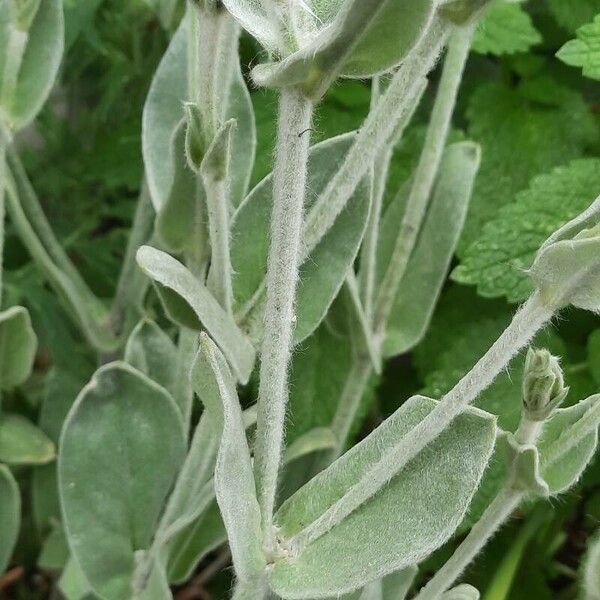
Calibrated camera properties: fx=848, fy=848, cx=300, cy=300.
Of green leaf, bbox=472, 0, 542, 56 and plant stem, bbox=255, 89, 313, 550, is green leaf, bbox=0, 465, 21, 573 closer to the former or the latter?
plant stem, bbox=255, 89, 313, 550

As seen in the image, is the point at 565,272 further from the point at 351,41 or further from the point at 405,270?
the point at 405,270

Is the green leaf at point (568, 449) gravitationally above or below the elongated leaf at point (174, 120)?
below

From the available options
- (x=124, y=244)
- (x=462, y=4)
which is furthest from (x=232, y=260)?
(x=124, y=244)

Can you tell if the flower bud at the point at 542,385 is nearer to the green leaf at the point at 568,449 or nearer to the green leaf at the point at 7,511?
the green leaf at the point at 568,449

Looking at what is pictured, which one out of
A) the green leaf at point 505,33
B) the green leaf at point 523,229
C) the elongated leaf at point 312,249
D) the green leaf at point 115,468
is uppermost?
the green leaf at point 505,33

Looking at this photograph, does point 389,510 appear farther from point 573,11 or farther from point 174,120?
point 573,11

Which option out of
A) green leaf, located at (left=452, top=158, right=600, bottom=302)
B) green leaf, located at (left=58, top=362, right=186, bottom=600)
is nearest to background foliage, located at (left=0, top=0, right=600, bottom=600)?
green leaf, located at (left=452, top=158, right=600, bottom=302)

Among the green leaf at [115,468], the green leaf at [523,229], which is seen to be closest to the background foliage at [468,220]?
the green leaf at [523,229]

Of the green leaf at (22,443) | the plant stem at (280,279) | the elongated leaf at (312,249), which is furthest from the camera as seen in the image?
the green leaf at (22,443)

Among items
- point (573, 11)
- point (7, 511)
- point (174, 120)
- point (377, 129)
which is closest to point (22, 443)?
point (7, 511)
